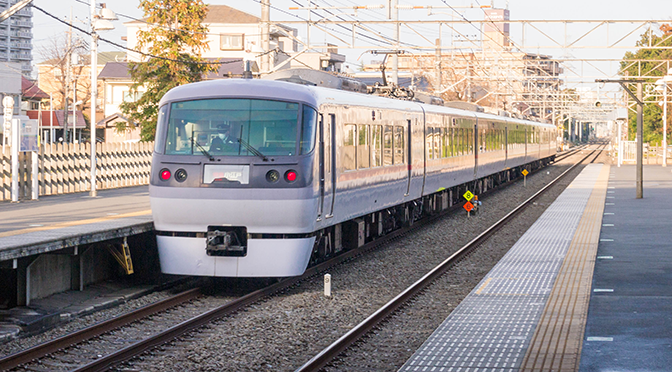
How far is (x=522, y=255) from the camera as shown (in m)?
14.7

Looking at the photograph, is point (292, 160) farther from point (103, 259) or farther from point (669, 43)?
point (669, 43)

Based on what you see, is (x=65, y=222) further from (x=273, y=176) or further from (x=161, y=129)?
(x=273, y=176)

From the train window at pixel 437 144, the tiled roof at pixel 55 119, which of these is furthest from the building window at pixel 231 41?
the train window at pixel 437 144

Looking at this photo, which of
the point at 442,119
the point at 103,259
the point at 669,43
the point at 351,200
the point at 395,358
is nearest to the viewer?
the point at 395,358

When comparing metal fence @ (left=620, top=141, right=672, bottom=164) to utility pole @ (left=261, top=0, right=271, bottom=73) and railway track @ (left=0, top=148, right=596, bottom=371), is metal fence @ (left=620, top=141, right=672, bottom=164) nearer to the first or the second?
utility pole @ (left=261, top=0, right=271, bottom=73)

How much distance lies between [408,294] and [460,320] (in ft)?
6.03

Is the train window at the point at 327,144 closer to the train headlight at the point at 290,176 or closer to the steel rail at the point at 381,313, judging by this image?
the train headlight at the point at 290,176

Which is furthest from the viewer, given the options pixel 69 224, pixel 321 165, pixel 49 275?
pixel 69 224

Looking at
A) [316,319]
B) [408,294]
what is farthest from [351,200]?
[316,319]

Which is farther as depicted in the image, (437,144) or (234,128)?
(437,144)

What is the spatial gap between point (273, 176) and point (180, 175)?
1.17 m

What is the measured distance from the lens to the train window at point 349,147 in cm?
1309

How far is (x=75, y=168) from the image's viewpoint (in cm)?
2170

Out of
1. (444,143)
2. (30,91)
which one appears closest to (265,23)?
(444,143)
